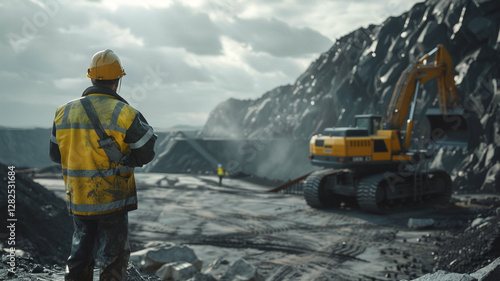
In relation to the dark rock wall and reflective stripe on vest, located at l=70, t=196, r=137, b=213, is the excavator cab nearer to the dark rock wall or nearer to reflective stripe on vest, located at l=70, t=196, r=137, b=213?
reflective stripe on vest, located at l=70, t=196, r=137, b=213

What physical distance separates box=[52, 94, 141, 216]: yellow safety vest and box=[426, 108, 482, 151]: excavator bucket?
53.4 ft

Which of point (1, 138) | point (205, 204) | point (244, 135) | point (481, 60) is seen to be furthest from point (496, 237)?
point (1, 138)

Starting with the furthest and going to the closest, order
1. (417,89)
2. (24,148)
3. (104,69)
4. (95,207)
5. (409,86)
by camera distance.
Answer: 1. (24,148)
2. (409,86)
3. (417,89)
4. (104,69)
5. (95,207)

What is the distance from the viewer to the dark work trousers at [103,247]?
8.59 ft

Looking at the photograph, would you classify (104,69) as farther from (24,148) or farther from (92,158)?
(24,148)

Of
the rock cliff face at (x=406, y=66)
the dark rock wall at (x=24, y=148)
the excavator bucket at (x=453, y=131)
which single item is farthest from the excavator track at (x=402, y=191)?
the dark rock wall at (x=24, y=148)

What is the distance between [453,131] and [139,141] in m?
17.8

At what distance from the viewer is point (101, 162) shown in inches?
101

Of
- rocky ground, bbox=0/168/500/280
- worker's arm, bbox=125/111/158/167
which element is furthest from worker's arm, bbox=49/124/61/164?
rocky ground, bbox=0/168/500/280

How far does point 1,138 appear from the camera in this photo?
1884 inches

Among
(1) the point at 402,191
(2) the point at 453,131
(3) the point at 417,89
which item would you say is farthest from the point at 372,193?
(2) the point at 453,131

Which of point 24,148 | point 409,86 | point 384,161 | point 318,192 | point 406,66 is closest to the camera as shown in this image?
point 384,161

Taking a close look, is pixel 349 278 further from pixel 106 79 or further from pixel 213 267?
pixel 106 79

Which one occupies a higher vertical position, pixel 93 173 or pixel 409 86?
pixel 409 86
